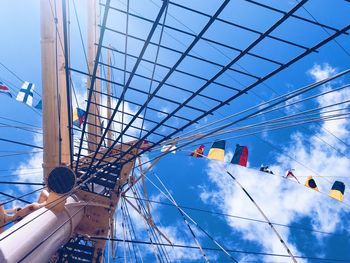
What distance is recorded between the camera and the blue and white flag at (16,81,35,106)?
10.1 metres

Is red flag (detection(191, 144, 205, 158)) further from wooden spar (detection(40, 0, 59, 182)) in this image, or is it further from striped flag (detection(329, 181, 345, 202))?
wooden spar (detection(40, 0, 59, 182))

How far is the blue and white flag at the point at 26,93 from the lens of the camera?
10.1 meters

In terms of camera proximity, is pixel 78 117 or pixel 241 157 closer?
pixel 241 157

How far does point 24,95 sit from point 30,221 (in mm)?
6440

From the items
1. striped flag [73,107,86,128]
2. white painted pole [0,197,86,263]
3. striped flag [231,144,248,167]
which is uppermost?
striped flag [73,107,86,128]

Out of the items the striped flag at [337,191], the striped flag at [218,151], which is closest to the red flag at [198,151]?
the striped flag at [218,151]

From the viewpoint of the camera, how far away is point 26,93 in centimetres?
1016

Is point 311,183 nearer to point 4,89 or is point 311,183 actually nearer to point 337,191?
point 337,191

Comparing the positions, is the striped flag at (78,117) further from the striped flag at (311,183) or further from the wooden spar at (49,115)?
the striped flag at (311,183)

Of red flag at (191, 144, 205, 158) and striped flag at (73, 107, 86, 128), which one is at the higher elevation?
striped flag at (73, 107, 86, 128)

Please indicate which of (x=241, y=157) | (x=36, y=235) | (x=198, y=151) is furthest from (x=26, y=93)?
(x=36, y=235)

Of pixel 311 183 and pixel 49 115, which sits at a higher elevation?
pixel 49 115

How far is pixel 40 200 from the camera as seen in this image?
20.0 ft

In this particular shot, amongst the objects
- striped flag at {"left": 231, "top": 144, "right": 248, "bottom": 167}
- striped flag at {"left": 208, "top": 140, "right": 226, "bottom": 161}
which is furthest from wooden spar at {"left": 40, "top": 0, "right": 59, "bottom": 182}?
striped flag at {"left": 231, "top": 144, "right": 248, "bottom": 167}
